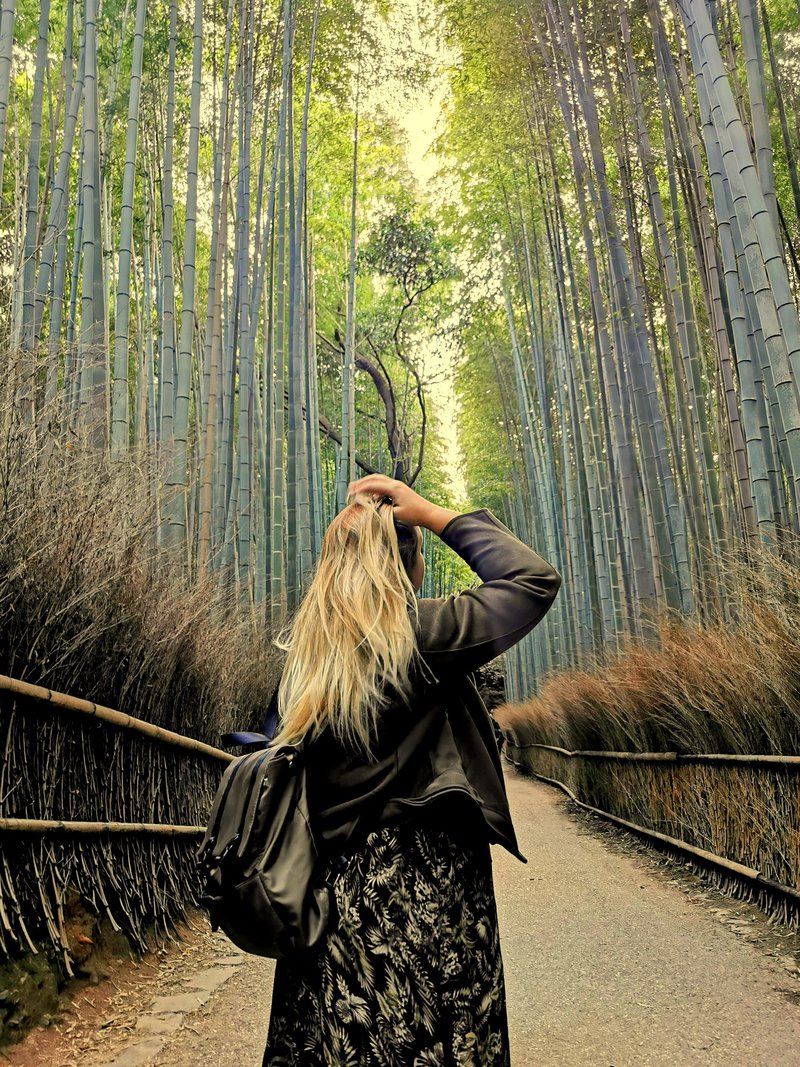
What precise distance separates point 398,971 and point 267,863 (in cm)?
19

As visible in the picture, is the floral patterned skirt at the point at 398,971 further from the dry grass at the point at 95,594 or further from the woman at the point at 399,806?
the dry grass at the point at 95,594

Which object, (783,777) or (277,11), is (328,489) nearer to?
(277,11)

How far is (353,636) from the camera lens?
3.62 ft

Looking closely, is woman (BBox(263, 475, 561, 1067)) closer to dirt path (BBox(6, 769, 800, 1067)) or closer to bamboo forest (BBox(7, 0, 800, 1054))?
bamboo forest (BBox(7, 0, 800, 1054))

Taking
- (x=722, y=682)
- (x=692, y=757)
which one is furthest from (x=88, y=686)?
(x=692, y=757)

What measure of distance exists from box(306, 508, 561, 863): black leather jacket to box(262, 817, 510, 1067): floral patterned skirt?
4 centimetres

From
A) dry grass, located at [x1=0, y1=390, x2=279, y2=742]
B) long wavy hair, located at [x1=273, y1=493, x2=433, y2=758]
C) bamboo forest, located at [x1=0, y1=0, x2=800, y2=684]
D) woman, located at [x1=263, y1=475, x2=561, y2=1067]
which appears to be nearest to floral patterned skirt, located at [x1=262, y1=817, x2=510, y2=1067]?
woman, located at [x1=263, y1=475, x2=561, y2=1067]

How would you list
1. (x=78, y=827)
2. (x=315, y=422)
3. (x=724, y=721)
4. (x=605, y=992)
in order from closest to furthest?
(x=78, y=827)
(x=605, y=992)
(x=724, y=721)
(x=315, y=422)

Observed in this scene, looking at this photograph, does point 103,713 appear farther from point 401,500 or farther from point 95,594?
point 401,500

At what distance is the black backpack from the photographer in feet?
3.28

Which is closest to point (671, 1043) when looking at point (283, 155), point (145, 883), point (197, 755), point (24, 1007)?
point (24, 1007)

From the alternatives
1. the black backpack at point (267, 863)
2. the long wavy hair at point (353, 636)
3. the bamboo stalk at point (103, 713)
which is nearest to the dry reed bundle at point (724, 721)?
the bamboo stalk at point (103, 713)

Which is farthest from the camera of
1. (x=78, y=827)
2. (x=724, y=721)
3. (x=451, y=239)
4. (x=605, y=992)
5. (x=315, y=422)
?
(x=451, y=239)

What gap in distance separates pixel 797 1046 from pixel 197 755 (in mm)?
2196
